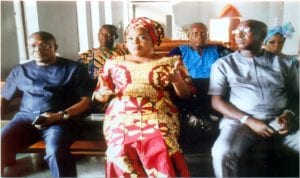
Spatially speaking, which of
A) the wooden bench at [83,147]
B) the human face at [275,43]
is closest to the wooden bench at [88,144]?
the wooden bench at [83,147]

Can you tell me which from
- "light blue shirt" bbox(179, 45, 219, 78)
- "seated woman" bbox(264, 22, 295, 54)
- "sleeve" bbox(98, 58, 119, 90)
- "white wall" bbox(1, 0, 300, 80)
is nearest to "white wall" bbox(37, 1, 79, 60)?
"white wall" bbox(1, 0, 300, 80)

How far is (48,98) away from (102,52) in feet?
0.73

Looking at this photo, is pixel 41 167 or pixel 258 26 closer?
pixel 258 26

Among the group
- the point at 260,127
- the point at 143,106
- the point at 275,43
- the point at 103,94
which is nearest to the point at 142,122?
the point at 143,106

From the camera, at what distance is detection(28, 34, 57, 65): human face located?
3.26ft

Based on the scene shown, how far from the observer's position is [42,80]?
102 cm

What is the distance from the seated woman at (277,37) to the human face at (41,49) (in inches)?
25.8

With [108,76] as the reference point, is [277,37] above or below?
above

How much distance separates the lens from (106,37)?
1008mm

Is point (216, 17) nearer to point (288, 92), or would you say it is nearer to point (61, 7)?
point (288, 92)

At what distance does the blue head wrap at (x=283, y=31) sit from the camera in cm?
97

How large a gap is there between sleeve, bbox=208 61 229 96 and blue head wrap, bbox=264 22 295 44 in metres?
0.16

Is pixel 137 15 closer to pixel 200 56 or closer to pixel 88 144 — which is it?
pixel 200 56

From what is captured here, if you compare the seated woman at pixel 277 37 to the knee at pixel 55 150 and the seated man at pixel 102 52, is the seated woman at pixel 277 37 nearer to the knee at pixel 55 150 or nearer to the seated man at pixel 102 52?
the seated man at pixel 102 52
